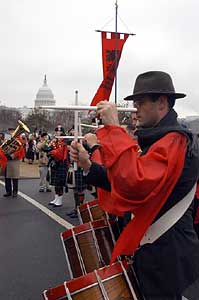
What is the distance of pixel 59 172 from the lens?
27.2ft

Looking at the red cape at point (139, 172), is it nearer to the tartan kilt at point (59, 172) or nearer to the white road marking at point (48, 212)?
the white road marking at point (48, 212)

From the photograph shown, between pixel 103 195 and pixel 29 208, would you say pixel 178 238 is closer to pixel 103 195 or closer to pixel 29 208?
pixel 103 195

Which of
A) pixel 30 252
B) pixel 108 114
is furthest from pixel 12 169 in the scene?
pixel 108 114

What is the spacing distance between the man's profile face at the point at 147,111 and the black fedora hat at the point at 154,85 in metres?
0.03

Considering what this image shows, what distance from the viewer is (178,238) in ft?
6.17

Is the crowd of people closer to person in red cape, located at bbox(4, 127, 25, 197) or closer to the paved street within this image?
the paved street

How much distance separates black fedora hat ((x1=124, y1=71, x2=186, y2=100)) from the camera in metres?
1.94

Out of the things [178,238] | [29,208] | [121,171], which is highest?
[121,171]

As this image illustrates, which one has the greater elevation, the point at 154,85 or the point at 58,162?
the point at 154,85

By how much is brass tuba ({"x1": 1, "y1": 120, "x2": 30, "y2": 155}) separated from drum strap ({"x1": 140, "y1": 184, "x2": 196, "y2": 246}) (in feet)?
25.3

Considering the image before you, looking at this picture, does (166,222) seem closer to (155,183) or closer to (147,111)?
(155,183)

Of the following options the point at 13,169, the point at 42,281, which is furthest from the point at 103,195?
the point at 13,169

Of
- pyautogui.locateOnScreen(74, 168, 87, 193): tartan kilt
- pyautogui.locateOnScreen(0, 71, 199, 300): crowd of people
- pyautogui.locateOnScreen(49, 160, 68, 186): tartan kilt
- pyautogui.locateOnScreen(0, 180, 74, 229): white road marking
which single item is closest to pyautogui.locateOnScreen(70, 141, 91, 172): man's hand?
pyautogui.locateOnScreen(0, 71, 199, 300): crowd of people

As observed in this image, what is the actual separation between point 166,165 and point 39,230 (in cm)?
507
